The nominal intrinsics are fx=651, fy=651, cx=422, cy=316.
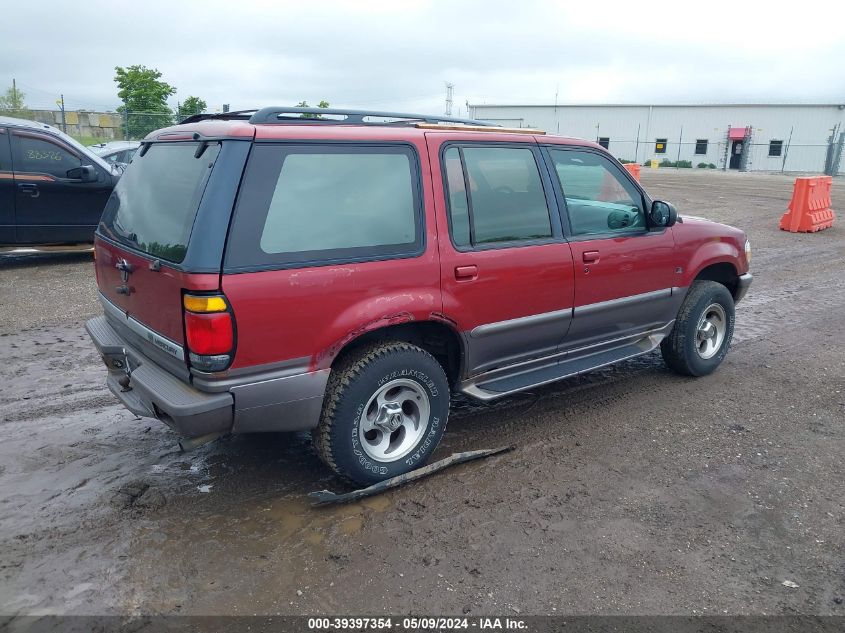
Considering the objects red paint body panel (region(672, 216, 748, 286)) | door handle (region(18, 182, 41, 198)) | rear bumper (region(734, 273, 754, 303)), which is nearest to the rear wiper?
red paint body panel (region(672, 216, 748, 286))

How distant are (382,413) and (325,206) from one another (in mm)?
A: 1185

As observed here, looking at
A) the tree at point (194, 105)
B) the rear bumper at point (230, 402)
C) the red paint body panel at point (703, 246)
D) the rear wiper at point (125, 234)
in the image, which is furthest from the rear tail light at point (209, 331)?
the tree at point (194, 105)

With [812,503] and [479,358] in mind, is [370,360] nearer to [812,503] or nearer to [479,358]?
[479,358]

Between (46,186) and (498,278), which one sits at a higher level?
(46,186)

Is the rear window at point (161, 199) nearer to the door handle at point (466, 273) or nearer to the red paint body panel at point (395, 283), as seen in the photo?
the red paint body panel at point (395, 283)

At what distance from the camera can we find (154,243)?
3.34 meters

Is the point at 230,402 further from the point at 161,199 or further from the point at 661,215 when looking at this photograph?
the point at 661,215

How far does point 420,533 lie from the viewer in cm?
328

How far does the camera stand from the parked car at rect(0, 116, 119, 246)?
8.76m

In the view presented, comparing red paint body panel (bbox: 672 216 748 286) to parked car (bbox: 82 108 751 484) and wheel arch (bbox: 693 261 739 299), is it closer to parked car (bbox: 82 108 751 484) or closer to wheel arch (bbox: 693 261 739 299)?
wheel arch (bbox: 693 261 739 299)

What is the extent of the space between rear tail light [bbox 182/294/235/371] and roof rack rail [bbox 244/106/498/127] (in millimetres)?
1063

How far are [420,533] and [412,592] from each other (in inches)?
17.0

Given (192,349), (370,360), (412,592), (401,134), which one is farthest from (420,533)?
(401,134)

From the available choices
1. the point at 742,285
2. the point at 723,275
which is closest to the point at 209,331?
the point at 723,275
